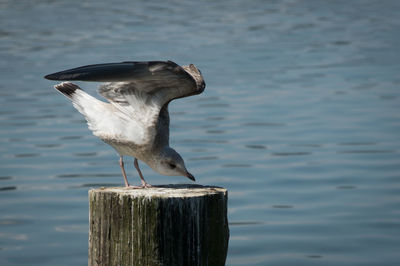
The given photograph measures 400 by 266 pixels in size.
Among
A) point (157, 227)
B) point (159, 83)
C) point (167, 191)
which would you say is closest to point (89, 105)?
point (159, 83)

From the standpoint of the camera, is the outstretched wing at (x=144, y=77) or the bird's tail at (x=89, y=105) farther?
the bird's tail at (x=89, y=105)

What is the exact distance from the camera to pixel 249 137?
38.3ft

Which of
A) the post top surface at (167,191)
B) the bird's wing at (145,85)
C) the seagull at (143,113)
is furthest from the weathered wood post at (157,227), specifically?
the bird's wing at (145,85)

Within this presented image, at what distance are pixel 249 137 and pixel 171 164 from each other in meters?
6.65

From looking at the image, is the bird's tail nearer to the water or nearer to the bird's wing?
the bird's wing

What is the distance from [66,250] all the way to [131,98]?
2796mm

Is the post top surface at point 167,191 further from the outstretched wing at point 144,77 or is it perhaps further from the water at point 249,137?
the water at point 249,137

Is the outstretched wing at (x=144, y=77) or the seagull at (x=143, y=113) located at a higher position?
the outstretched wing at (x=144, y=77)

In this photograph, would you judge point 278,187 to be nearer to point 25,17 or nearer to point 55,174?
point 55,174

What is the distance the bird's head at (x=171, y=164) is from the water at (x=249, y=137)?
234 cm

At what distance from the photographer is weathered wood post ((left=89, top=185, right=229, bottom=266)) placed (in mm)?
4117

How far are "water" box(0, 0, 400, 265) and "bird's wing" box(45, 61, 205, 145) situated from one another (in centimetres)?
242

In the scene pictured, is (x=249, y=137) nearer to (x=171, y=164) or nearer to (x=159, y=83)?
(x=171, y=164)

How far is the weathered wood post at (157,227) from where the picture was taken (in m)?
4.12
